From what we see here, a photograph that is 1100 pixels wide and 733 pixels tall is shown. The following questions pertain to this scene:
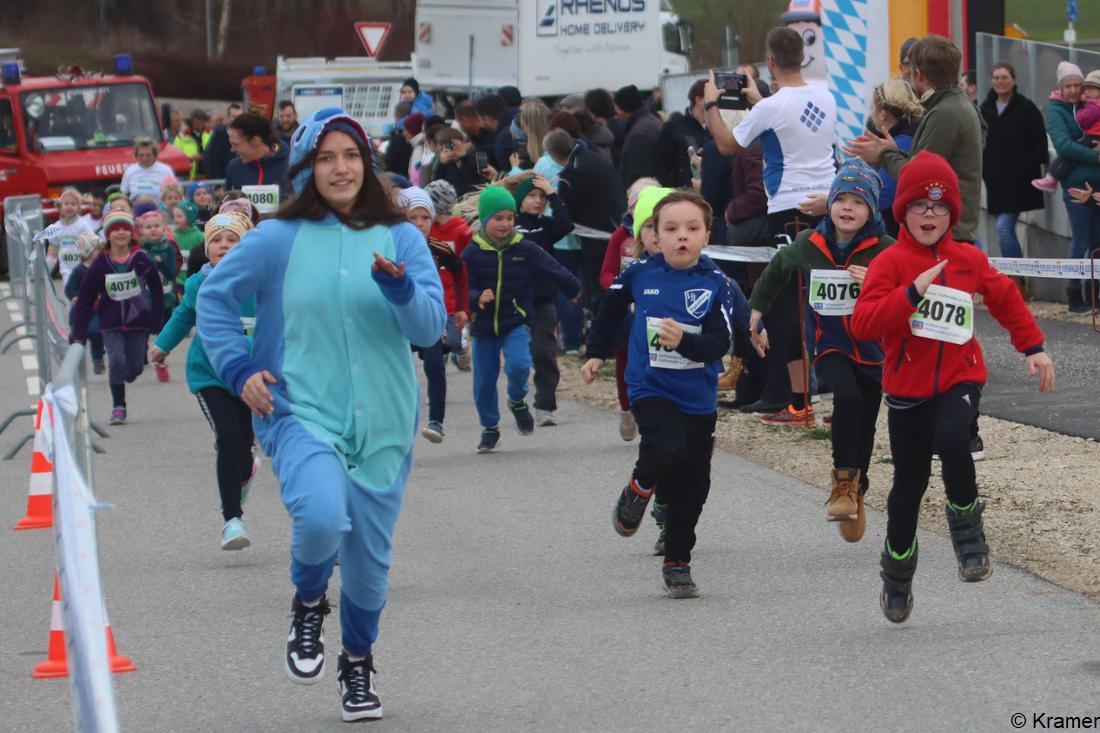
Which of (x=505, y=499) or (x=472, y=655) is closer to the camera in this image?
(x=472, y=655)

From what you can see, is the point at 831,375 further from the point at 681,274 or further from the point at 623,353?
the point at 623,353

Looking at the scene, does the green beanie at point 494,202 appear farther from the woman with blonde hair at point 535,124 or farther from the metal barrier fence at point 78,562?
the metal barrier fence at point 78,562

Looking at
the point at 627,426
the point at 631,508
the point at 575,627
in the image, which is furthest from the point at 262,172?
the point at 575,627

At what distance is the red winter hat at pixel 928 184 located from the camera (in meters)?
6.62

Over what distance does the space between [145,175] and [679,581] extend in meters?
16.4

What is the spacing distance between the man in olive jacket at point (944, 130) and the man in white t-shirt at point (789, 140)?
1.00m

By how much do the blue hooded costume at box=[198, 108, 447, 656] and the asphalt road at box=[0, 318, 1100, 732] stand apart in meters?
0.61

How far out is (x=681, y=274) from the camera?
7680 millimetres

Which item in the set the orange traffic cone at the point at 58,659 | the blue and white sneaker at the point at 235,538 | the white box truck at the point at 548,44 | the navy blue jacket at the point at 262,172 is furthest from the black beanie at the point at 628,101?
the white box truck at the point at 548,44

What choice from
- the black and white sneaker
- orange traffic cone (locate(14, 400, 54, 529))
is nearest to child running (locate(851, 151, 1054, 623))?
the black and white sneaker

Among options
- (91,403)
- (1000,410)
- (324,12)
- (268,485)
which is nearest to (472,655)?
(268,485)

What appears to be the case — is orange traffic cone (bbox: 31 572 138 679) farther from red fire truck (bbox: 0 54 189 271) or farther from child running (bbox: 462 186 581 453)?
red fire truck (bbox: 0 54 189 271)

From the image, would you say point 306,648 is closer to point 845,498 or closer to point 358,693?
point 358,693

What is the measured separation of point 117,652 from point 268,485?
4.07 meters
